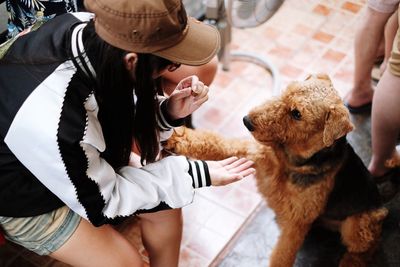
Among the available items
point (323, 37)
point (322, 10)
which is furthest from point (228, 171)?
point (322, 10)

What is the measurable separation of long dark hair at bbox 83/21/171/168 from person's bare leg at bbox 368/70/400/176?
0.96m

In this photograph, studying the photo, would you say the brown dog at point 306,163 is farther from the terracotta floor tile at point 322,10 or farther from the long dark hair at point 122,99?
the terracotta floor tile at point 322,10

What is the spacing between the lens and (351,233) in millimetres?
1715

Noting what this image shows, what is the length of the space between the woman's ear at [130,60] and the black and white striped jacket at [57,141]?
106 millimetres

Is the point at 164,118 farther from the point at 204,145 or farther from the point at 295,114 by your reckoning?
the point at 295,114

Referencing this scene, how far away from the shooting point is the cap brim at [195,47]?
1169mm

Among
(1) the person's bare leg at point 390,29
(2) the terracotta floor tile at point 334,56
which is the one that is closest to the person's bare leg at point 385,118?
(1) the person's bare leg at point 390,29

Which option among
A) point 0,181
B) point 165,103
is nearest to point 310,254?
point 165,103

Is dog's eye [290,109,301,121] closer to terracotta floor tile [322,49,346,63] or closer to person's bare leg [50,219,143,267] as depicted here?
person's bare leg [50,219,143,267]

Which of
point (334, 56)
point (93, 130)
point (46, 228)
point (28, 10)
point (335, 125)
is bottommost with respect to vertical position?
point (334, 56)

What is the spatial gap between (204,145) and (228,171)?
0.29 m

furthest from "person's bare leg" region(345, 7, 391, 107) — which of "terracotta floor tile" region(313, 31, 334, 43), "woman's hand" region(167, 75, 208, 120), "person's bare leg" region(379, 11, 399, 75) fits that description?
"woman's hand" region(167, 75, 208, 120)

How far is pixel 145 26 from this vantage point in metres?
1.08

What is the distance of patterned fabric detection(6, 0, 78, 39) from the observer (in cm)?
152
